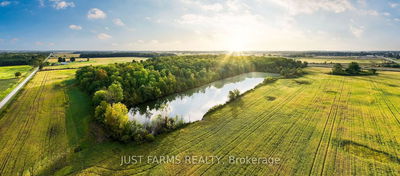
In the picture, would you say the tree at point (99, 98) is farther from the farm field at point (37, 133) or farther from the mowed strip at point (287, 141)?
the mowed strip at point (287, 141)

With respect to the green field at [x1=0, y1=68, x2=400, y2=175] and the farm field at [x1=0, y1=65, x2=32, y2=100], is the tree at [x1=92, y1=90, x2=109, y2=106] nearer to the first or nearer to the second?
the green field at [x1=0, y1=68, x2=400, y2=175]

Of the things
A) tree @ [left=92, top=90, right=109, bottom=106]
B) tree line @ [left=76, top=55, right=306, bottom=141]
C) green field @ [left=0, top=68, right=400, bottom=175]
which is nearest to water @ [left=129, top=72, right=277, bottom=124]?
tree line @ [left=76, top=55, right=306, bottom=141]

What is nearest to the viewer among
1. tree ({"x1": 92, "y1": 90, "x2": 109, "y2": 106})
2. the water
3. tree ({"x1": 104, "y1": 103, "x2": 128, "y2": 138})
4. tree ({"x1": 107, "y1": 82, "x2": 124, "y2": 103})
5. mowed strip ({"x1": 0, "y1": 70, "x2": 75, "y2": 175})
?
mowed strip ({"x1": 0, "y1": 70, "x2": 75, "y2": 175})

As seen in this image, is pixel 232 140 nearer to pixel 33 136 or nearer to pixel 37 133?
pixel 33 136

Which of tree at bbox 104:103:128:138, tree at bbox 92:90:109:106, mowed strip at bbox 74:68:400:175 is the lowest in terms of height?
mowed strip at bbox 74:68:400:175

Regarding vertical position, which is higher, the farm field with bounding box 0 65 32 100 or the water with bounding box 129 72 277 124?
the farm field with bounding box 0 65 32 100

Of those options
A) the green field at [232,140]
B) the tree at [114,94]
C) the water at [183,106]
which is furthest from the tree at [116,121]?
the tree at [114,94]
